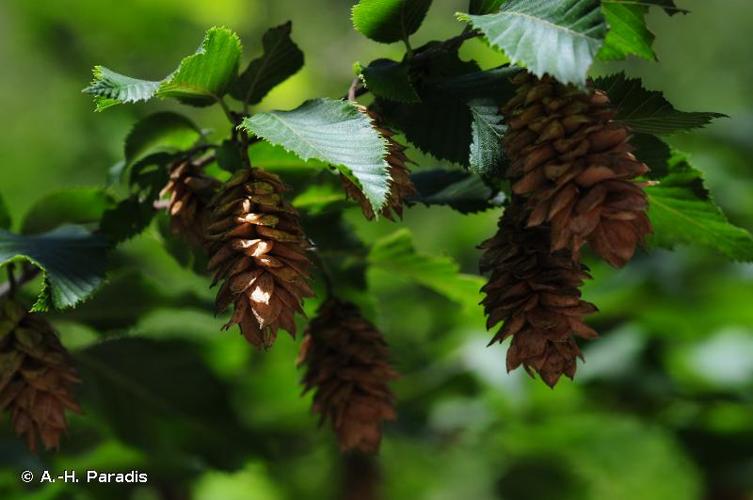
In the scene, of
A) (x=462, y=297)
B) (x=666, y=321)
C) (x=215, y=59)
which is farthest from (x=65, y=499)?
(x=666, y=321)

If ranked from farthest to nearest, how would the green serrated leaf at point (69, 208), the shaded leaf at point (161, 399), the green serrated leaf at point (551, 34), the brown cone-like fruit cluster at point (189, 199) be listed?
the shaded leaf at point (161, 399), the green serrated leaf at point (69, 208), the brown cone-like fruit cluster at point (189, 199), the green serrated leaf at point (551, 34)

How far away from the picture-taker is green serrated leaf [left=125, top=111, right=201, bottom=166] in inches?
50.4

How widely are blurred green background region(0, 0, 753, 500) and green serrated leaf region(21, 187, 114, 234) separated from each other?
0.09 m

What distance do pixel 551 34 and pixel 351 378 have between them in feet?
1.72

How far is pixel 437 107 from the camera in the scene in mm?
1100

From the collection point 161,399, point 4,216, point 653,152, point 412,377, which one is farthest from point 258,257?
point 412,377

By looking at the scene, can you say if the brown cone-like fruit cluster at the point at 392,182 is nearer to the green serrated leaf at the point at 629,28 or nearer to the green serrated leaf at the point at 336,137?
the green serrated leaf at the point at 336,137

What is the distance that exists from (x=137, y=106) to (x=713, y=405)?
1.84 m

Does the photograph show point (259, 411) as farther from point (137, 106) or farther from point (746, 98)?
point (746, 98)

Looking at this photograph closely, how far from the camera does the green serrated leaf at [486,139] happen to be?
1048 millimetres

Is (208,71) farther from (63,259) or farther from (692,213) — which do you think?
(692,213)

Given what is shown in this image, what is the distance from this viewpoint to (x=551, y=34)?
917mm

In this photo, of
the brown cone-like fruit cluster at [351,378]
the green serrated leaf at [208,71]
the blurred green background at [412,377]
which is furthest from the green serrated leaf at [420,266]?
the green serrated leaf at [208,71]

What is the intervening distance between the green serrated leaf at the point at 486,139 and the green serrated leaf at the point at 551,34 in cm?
12
